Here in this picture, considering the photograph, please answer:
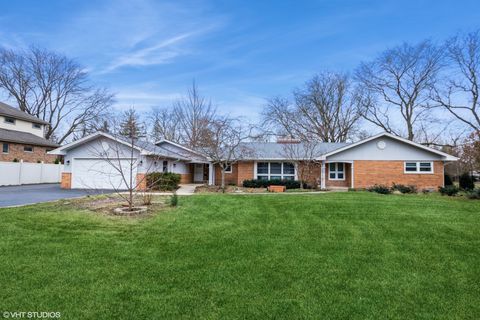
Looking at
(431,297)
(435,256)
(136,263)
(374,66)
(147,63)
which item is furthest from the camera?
(374,66)

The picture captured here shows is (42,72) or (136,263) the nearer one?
(136,263)

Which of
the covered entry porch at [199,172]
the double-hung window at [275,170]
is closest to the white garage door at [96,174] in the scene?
the covered entry porch at [199,172]

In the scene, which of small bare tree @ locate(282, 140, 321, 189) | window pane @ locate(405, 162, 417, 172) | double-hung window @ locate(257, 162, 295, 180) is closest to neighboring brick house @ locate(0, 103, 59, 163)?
double-hung window @ locate(257, 162, 295, 180)

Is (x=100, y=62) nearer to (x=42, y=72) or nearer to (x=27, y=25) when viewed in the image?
(x=27, y=25)

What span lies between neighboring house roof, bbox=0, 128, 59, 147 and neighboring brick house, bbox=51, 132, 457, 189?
885 centimetres

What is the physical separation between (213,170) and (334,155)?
972 centimetres

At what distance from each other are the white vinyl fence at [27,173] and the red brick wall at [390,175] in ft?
81.3

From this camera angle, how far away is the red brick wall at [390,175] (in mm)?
20297

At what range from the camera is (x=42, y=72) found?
37969mm

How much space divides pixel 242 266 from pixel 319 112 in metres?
36.1

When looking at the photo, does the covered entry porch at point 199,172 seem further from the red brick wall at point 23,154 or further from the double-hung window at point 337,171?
the red brick wall at point 23,154

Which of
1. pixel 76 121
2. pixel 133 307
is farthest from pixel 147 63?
pixel 76 121

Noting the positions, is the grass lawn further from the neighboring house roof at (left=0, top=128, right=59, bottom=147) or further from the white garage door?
the neighboring house roof at (left=0, top=128, right=59, bottom=147)

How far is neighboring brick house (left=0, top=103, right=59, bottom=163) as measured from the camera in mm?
25317
